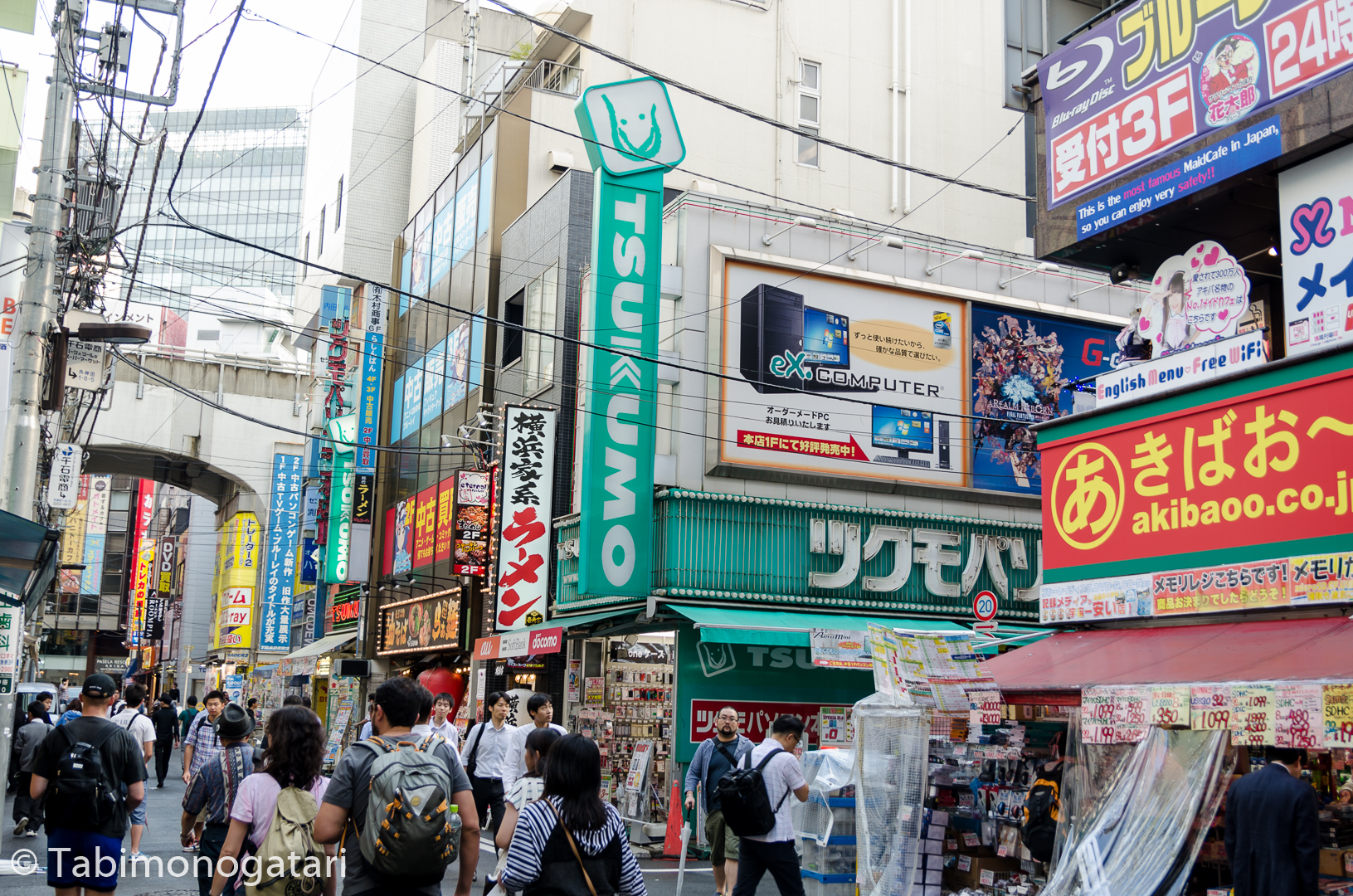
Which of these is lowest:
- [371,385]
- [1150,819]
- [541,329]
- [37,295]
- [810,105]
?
[1150,819]

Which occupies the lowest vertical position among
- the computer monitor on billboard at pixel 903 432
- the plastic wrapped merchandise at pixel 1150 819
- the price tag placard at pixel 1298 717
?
the plastic wrapped merchandise at pixel 1150 819

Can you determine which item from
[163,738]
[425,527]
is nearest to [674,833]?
[163,738]

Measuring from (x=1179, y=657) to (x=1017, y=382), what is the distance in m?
12.5

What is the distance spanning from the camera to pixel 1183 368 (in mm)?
11359

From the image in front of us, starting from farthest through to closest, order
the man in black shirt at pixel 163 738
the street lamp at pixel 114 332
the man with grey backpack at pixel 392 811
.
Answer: the man in black shirt at pixel 163 738
the street lamp at pixel 114 332
the man with grey backpack at pixel 392 811

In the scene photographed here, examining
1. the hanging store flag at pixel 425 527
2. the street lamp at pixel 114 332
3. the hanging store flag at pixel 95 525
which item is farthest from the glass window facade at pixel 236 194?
the street lamp at pixel 114 332

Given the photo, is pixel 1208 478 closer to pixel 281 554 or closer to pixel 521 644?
pixel 521 644

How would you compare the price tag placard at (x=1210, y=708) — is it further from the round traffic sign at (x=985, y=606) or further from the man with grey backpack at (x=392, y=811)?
the round traffic sign at (x=985, y=606)

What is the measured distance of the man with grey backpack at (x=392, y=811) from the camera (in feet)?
16.1

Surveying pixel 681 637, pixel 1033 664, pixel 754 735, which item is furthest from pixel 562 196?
pixel 1033 664

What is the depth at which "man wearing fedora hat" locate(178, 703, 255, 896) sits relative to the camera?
24.7 feet

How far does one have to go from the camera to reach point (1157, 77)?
12.5 m

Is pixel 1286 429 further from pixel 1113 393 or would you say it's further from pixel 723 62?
pixel 723 62

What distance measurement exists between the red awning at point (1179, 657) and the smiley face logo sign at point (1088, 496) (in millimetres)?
979
